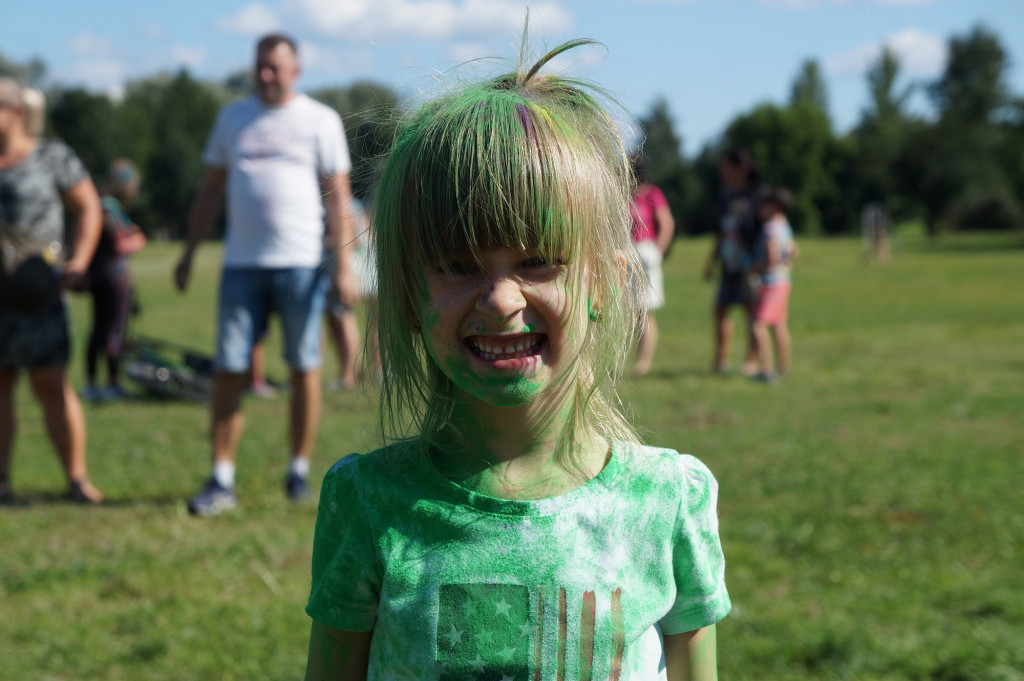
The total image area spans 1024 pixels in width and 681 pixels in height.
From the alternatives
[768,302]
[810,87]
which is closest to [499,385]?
[768,302]

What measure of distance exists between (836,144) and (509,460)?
87.6 metres

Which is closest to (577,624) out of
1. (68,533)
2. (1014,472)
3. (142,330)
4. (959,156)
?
(68,533)

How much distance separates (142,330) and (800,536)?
12.3 m

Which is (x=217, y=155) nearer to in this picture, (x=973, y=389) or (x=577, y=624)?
(x=577, y=624)

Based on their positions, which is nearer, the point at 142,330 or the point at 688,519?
the point at 688,519

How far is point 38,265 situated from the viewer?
476cm

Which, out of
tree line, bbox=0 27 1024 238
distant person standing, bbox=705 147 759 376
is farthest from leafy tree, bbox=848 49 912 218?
distant person standing, bbox=705 147 759 376

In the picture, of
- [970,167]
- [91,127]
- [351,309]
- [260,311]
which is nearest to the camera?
[260,311]

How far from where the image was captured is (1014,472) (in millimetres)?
5590

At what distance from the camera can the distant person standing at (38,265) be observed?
472 centimetres

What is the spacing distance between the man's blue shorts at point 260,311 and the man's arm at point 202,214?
411 millimetres

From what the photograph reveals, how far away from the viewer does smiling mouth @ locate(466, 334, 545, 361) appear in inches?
52.9

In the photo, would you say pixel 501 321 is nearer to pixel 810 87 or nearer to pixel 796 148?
pixel 796 148

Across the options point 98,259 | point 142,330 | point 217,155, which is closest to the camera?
point 217,155
